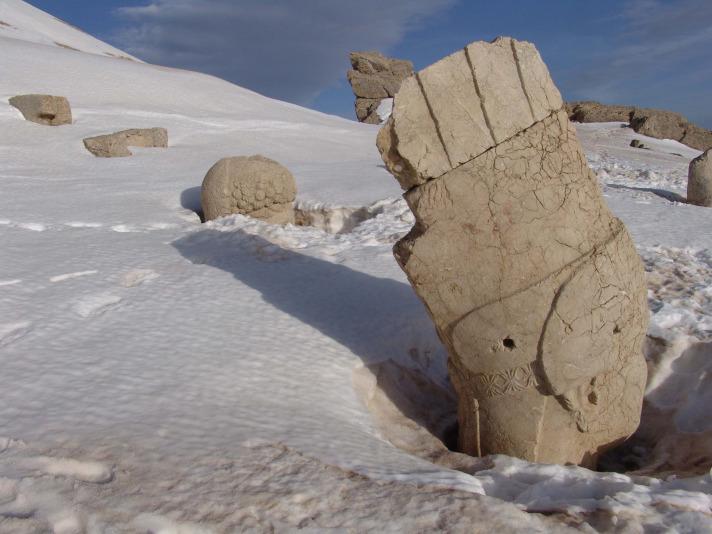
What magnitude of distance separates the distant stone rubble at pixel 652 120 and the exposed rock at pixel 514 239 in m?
15.6

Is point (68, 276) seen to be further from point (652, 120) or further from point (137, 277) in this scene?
point (652, 120)

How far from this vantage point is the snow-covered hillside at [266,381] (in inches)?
63.3

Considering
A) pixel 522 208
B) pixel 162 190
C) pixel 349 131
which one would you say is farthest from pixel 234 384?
pixel 349 131

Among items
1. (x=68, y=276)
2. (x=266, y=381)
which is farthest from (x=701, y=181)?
(x=68, y=276)

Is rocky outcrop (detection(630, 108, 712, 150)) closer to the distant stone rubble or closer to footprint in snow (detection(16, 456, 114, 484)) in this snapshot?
the distant stone rubble

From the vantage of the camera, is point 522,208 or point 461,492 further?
point 522,208

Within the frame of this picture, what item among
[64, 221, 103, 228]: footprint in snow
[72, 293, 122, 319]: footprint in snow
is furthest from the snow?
[72, 293, 122, 319]: footprint in snow

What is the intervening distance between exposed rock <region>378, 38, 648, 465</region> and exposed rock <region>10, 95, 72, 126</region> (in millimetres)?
8511

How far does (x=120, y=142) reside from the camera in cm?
850

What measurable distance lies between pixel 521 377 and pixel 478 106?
40.9 inches

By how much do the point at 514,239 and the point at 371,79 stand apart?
1854 cm

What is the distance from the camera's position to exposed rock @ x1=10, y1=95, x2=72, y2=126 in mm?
9070

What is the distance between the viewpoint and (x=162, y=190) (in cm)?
665

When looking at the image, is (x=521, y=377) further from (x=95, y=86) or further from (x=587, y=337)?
(x=95, y=86)
